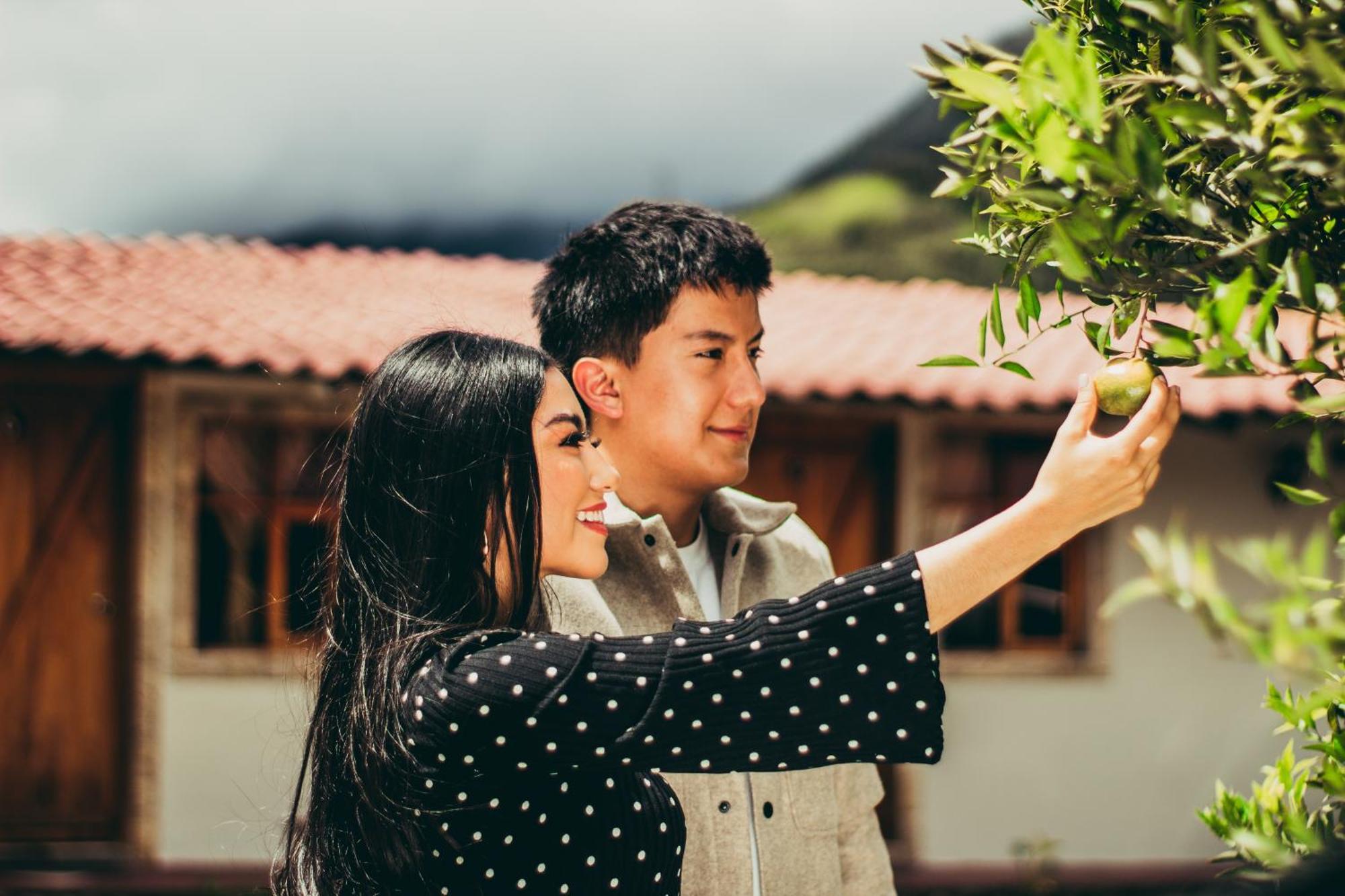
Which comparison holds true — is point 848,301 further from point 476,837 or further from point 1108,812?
point 476,837

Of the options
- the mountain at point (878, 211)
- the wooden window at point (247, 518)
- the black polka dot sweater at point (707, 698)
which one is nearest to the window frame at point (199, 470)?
the wooden window at point (247, 518)

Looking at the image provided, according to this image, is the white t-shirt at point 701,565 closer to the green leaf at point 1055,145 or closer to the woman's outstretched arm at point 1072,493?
the woman's outstretched arm at point 1072,493

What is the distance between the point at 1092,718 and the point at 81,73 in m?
19.6

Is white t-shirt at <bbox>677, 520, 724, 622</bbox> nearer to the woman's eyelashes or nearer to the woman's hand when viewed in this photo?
the woman's eyelashes

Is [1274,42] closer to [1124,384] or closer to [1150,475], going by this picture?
[1124,384]

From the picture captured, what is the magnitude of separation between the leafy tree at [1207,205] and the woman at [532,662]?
171 millimetres

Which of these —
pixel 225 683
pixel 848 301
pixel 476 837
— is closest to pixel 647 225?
pixel 476 837

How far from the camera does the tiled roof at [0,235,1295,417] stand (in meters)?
7.45

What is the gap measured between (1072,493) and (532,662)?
24.3 inches

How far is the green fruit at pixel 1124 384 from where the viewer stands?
1.32m

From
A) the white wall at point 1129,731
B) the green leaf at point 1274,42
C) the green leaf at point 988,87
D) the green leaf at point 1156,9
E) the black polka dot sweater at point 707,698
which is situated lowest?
the white wall at point 1129,731

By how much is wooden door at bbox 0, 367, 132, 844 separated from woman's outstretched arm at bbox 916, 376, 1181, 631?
7.39m

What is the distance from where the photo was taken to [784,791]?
218 centimetres

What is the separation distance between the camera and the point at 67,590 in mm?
7922
